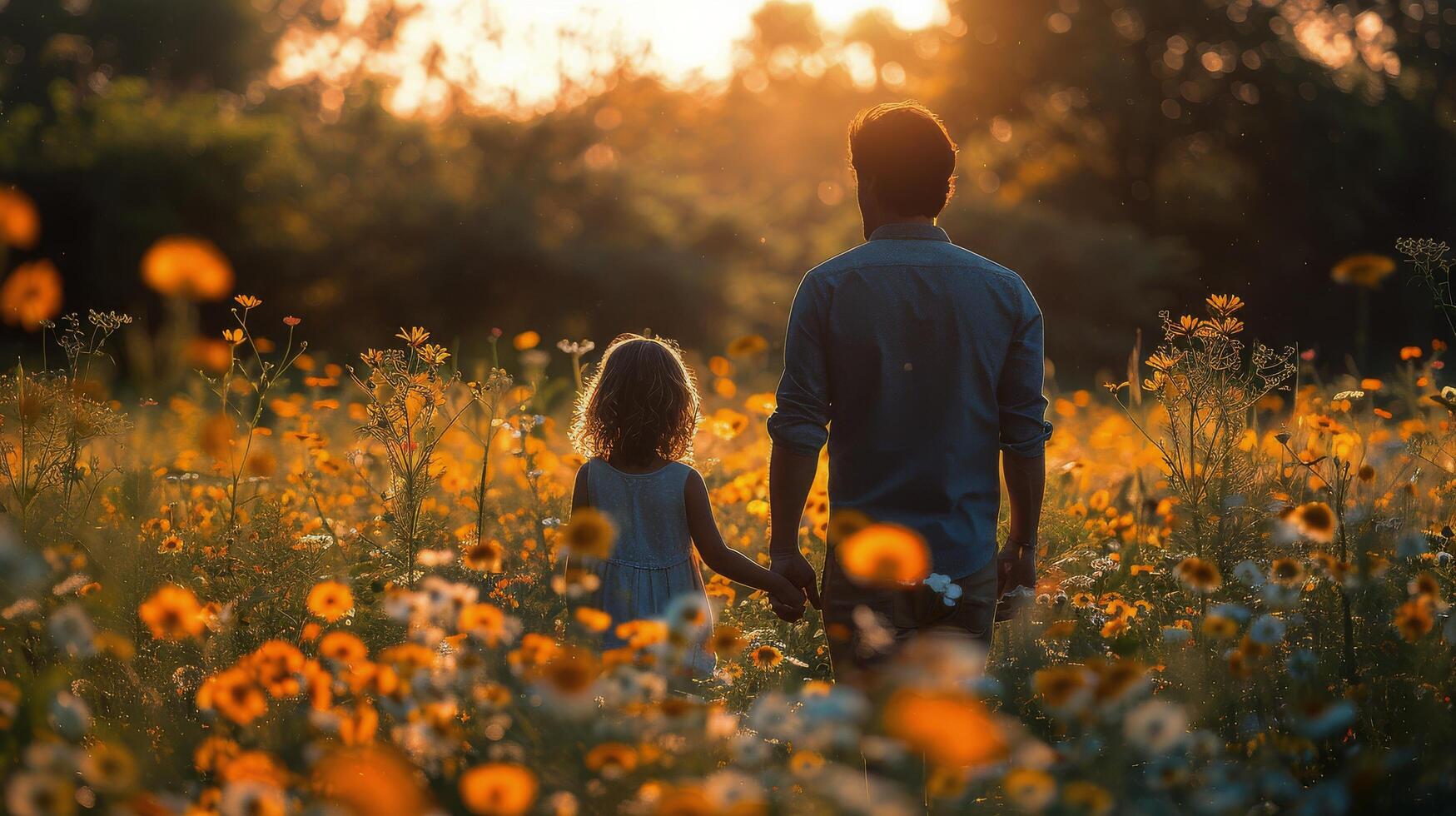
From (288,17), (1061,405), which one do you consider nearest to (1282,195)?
(1061,405)

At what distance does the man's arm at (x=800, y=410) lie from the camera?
2.57 metres

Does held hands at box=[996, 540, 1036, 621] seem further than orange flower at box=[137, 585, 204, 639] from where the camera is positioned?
Yes

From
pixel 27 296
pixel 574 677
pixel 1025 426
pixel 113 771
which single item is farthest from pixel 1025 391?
pixel 27 296

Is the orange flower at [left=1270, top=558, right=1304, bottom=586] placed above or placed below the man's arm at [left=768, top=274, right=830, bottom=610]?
below

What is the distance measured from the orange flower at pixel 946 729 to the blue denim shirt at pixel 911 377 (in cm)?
66

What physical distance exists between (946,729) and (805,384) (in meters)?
0.98

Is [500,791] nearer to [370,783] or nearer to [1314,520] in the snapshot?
[370,783]

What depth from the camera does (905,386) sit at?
2533 mm

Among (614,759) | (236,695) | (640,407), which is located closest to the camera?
(614,759)

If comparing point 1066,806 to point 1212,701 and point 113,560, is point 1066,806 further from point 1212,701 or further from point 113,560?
point 113,560

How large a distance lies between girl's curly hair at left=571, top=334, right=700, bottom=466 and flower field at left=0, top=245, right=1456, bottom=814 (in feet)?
1.13

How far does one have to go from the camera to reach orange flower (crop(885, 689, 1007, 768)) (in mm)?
1756

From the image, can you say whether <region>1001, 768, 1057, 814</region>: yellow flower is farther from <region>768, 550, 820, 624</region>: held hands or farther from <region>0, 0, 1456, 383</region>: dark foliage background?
<region>0, 0, 1456, 383</region>: dark foliage background

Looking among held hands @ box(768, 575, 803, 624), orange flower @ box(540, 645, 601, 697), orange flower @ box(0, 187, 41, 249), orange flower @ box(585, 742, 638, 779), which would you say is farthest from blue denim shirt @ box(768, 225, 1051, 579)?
orange flower @ box(0, 187, 41, 249)
